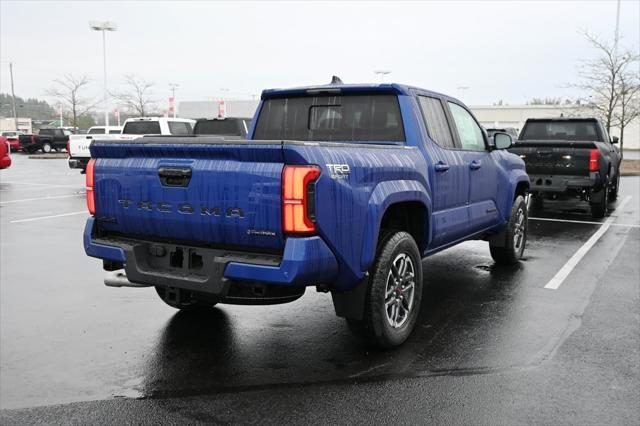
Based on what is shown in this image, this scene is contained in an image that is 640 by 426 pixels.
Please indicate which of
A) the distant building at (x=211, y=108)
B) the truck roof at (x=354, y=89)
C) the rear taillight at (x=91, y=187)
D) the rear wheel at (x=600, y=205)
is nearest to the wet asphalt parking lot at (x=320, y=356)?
the rear taillight at (x=91, y=187)

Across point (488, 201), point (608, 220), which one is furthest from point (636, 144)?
point (488, 201)

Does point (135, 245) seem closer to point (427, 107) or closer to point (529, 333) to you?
point (427, 107)

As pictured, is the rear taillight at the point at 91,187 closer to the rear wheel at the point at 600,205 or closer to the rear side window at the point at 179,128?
the rear wheel at the point at 600,205

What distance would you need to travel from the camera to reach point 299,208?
Answer: 11.4 feet

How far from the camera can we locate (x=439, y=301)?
19.1 feet

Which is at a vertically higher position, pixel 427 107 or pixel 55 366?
pixel 427 107

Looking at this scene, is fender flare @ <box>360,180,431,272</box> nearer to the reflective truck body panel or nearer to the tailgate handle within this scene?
the reflective truck body panel

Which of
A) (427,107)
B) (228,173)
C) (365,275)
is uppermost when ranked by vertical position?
(427,107)

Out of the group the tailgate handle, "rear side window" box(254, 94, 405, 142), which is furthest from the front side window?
the tailgate handle

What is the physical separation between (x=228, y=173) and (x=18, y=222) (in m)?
8.56

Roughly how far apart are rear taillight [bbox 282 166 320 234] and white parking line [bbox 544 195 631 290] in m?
3.88

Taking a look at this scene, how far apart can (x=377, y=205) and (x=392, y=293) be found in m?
0.79

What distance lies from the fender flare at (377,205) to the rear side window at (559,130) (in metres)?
9.44

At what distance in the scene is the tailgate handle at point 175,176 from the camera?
12.5 ft
